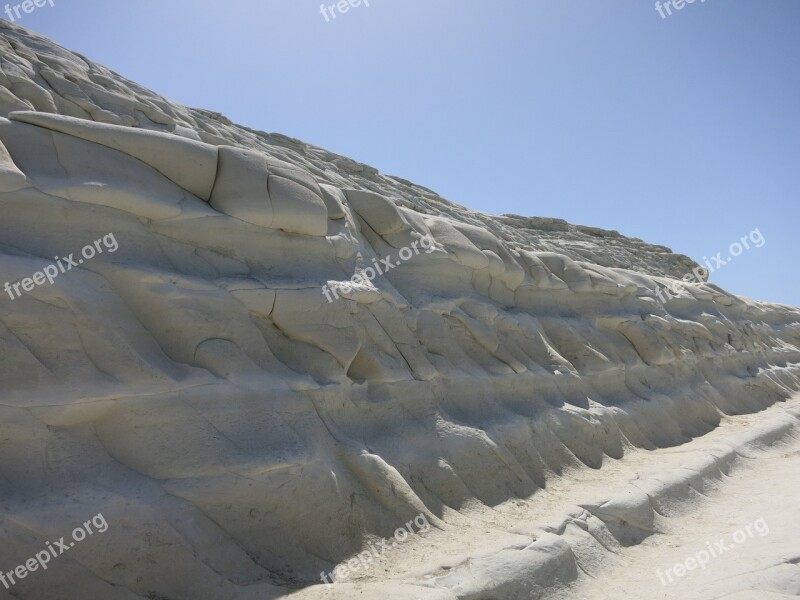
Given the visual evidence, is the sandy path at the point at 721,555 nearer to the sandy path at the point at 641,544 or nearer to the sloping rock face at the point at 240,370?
the sandy path at the point at 641,544

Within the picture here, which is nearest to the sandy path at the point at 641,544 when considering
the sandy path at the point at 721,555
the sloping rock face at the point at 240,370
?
the sandy path at the point at 721,555

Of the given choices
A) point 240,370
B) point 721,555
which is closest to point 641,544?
point 721,555

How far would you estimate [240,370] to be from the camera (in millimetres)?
3604

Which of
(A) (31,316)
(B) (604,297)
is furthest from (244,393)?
(B) (604,297)

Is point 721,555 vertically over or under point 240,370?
under

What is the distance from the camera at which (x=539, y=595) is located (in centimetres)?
317

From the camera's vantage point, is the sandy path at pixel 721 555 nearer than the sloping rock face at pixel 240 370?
No

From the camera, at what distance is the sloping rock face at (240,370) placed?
112 inches

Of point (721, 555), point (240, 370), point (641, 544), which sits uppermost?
point (240, 370)

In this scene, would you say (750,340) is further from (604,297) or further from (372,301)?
(372,301)

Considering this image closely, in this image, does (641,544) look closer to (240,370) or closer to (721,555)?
(721,555)

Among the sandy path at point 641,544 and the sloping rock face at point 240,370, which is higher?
the sloping rock face at point 240,370

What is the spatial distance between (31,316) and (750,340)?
38.2 ft

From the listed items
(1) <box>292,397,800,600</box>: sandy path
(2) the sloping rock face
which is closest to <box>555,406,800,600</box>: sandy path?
(1) <box>292,397,800,600</box>: sandy path
